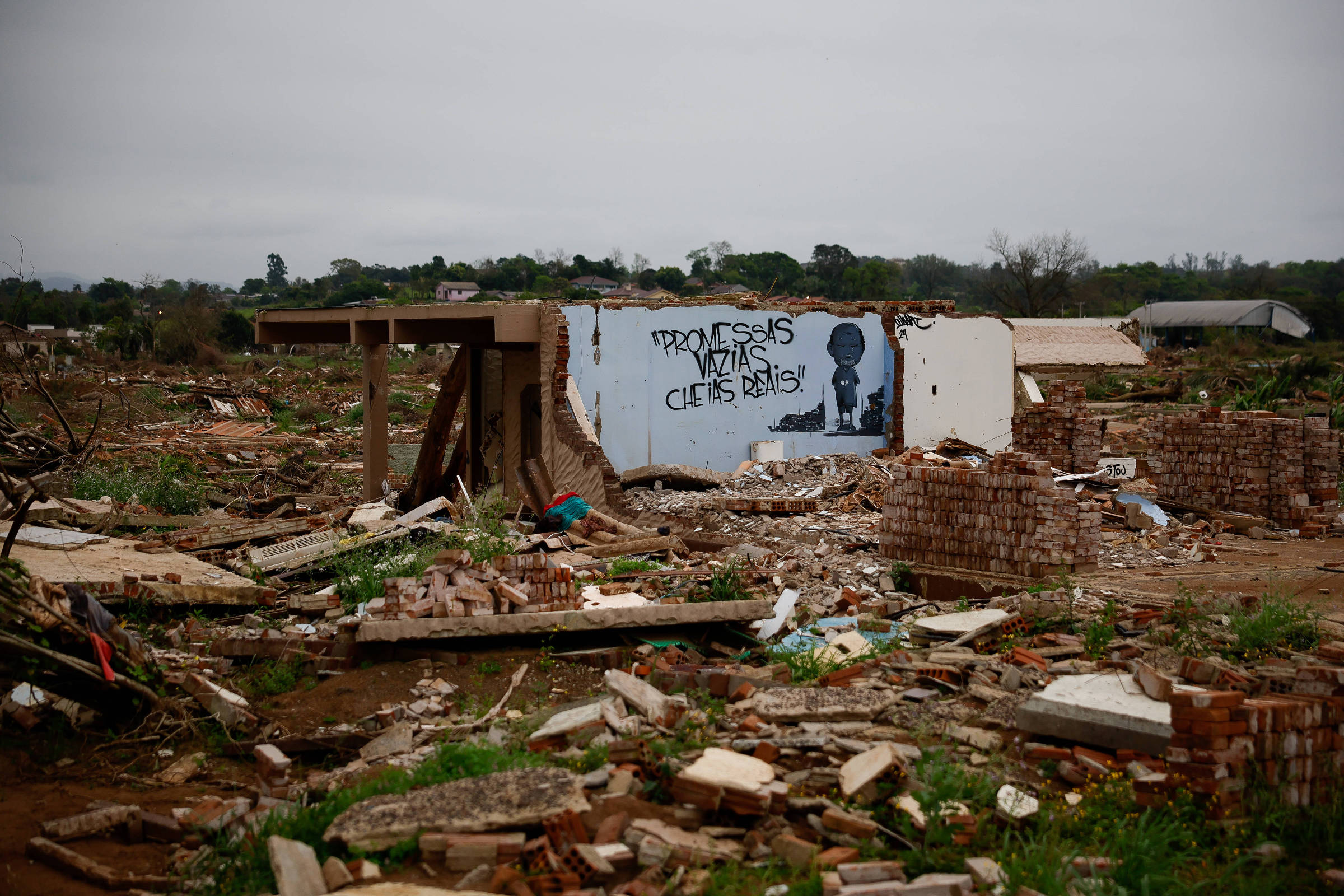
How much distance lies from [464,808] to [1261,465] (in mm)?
12043

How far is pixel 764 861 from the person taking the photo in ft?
13.3

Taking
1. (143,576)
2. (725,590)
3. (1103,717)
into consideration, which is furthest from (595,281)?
(1103,717)

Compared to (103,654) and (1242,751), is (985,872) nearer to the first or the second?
(1242,751)

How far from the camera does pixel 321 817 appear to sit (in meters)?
4.41

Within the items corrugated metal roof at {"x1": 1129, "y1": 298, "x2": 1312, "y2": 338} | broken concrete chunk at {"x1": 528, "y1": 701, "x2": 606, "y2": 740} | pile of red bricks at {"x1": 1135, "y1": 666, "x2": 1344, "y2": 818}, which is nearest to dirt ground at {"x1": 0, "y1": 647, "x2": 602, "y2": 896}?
broken concrete chunk at {"x1": 528, "y1": 701, "x2": 606, "y2": 740}

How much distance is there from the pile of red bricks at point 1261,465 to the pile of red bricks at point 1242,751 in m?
9.08

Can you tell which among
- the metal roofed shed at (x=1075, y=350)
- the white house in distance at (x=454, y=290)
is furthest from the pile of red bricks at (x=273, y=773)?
the white house in distance at (x=454, y=290)

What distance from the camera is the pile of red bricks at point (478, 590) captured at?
6750 millimetres

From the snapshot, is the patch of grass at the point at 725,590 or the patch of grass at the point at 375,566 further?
the patch of grass at the point at 375,566

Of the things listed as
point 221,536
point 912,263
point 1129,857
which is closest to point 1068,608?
point 1129,857

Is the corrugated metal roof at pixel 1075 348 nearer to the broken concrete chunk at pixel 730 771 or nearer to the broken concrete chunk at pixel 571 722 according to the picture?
the broken concrete chunk at pixel 571 722

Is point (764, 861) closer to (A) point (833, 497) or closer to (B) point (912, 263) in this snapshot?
(A) point (833, 497)

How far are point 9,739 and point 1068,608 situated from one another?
23.5 ft

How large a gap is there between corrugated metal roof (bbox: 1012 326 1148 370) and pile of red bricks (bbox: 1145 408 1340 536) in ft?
75.8
